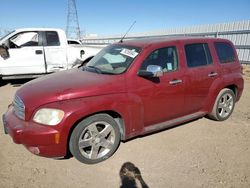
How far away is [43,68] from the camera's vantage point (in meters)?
8.34

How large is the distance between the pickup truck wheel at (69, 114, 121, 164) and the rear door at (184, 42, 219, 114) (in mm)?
1580

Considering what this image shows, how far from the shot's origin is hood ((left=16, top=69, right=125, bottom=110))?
10.2 ft

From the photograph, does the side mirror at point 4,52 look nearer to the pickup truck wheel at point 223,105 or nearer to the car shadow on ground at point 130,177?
the car shadow on ground at point 130,177

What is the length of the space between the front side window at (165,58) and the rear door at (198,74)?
0.85 ft

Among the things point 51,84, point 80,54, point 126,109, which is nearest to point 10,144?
point 51,84

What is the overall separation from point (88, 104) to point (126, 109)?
0.62 meters

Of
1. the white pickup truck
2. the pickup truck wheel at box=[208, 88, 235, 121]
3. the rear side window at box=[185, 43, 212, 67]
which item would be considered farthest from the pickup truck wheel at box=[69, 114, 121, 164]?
the white pickup truck

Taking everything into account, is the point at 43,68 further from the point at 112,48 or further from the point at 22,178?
the point at 22,178

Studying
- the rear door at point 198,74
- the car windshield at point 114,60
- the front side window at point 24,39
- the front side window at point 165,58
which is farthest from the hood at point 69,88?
the front side window at point 24,39

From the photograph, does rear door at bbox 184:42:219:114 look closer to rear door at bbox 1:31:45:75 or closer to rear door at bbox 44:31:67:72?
rear door at bbox 44:31:67:72

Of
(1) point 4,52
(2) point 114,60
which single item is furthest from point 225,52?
(1) point 4,52

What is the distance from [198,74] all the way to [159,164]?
182 cm

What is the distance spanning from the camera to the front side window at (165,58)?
12.5 feet

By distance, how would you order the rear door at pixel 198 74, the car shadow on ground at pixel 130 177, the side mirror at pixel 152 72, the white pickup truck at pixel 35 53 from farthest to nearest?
the white pickup truck at pixel 35 53 < the rear door at pixel 198 74 < the side mirror at pixel 152 72 < the car shadow on ground at pixel 130 177
